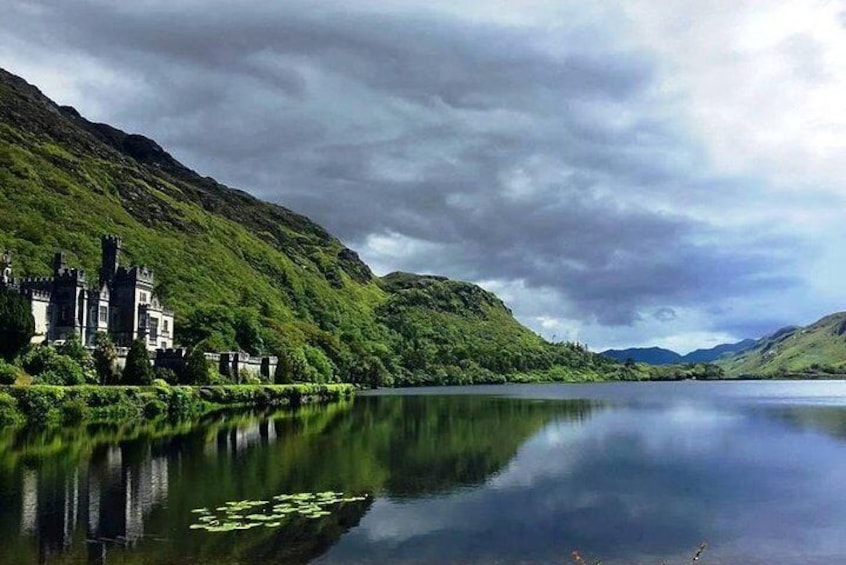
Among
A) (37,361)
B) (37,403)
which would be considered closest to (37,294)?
(37,361)

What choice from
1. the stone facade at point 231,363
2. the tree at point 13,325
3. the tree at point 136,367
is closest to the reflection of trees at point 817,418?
the tree at point 136,367

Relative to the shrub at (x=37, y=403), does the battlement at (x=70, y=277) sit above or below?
above

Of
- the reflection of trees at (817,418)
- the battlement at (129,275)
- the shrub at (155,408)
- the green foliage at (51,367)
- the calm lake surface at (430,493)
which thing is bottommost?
the reflection of trees at (817,418)

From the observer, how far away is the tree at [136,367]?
87000mm

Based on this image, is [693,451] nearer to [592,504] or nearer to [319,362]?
[592,504]

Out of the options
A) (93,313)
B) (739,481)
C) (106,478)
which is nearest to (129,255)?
(93,313)

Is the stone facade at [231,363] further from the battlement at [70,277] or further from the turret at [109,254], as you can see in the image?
the turret at [109,254]

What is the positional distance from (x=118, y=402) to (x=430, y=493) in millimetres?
49433

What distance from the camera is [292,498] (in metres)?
37.8

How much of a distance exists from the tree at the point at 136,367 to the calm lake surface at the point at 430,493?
50.8ft

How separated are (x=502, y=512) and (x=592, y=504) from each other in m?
5.72

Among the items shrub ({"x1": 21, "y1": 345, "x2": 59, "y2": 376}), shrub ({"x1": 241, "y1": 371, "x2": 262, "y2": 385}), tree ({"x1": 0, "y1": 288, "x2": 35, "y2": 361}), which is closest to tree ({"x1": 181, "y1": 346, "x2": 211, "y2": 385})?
shrub ({"x1": 241, "y1": 371, "x2": 262, "y2": 385})

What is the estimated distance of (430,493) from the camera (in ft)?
137

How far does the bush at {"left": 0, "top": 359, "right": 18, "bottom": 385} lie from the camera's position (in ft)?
234
